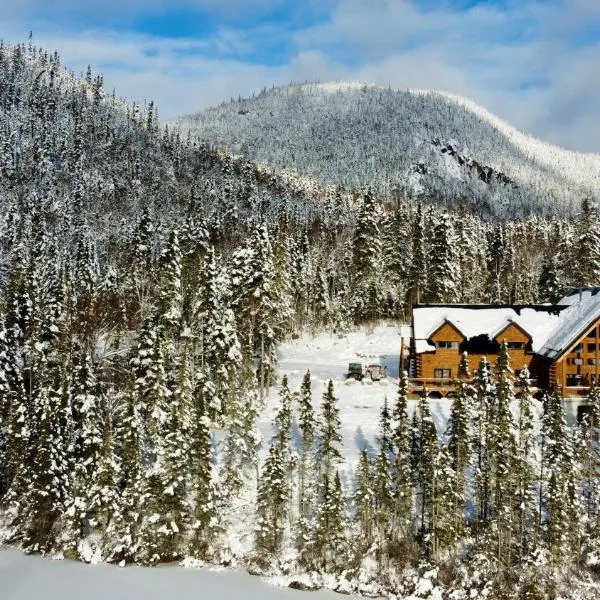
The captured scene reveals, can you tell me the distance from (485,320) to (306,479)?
2423cm

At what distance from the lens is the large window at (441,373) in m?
49.7

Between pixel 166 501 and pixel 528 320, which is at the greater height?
pixel 528 320

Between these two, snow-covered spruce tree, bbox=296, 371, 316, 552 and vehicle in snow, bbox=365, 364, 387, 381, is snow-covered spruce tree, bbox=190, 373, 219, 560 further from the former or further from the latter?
vehicle in snow, bbox=365, 364, 387, 381

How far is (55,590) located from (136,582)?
13.8 ft

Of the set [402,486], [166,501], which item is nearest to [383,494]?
[402,486]

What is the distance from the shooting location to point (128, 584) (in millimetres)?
31344

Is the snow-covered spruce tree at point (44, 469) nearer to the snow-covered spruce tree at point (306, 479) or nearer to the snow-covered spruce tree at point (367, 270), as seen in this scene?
the snow-covered spruce tree at point (306, 479)

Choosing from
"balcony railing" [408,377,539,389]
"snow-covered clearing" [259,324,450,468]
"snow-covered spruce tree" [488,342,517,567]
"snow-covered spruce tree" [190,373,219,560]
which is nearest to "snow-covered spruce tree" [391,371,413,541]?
"snow-covered spruce tree" [488,342,517,567]

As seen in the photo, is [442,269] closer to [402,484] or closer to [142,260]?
[142,260]

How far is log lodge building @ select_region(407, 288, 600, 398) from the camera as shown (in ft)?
154

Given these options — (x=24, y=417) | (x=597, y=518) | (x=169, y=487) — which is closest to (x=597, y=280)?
(x=597, y=518)

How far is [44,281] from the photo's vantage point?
71125 millimetres

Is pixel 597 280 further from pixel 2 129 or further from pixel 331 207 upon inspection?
pixel 2 129

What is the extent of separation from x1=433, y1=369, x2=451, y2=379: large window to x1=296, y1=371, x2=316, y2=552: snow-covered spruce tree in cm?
1706
